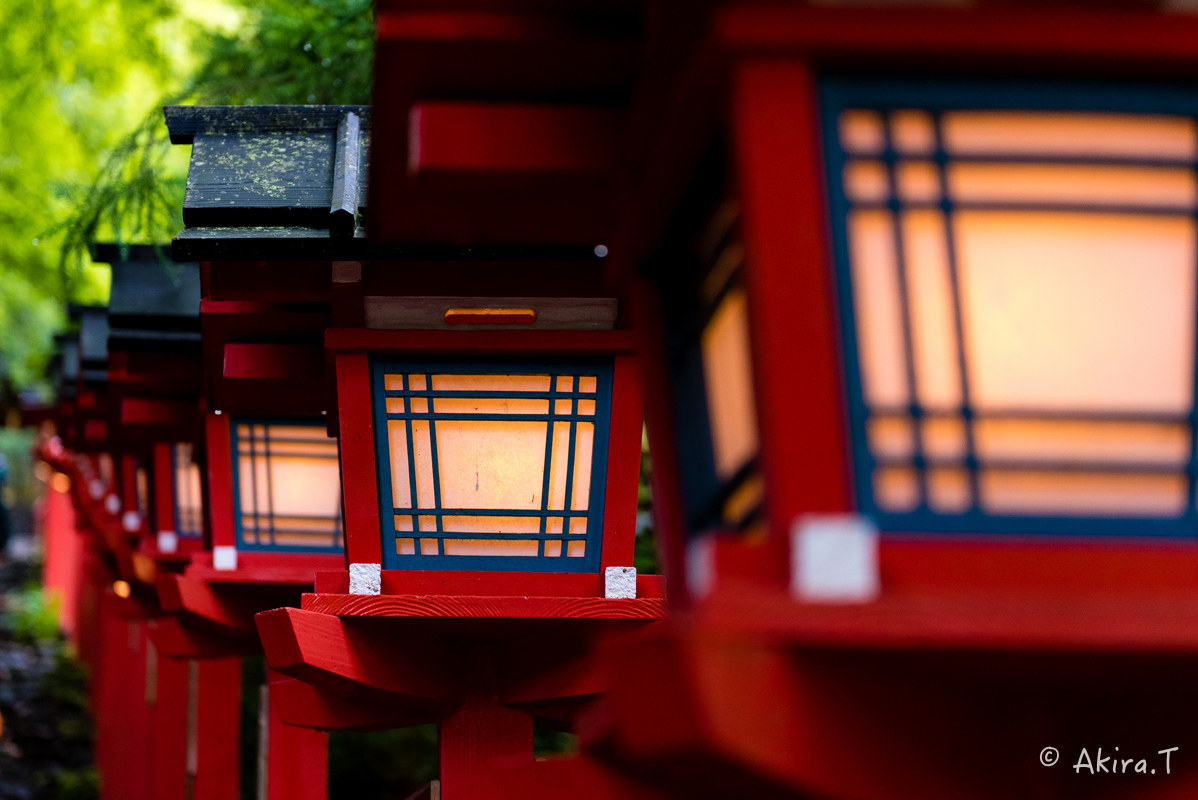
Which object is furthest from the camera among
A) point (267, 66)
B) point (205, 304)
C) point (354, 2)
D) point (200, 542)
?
point (200, 542)

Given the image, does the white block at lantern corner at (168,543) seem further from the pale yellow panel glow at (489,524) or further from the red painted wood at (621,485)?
the red painted wood at (621,485)

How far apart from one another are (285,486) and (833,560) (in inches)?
220

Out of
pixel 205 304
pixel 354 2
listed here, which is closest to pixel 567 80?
pixel 205 304

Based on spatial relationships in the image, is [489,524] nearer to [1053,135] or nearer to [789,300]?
[789,300]

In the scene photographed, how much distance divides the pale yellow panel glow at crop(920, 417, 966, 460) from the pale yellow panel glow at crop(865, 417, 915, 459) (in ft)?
0.10

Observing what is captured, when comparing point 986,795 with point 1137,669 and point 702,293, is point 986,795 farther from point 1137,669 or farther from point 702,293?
point 702,293

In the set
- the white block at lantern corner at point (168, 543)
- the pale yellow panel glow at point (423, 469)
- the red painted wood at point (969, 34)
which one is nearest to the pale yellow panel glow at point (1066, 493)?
the red painted wood at point (969, 34)

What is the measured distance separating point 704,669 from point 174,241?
10.5 ft

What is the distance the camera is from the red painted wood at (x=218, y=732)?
30.4 feet

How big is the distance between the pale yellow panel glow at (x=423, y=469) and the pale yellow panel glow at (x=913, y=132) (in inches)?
112

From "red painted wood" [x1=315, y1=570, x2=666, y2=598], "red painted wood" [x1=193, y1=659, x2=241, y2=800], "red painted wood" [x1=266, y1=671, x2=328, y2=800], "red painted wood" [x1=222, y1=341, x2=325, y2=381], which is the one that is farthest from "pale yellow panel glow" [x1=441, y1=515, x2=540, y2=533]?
"red painted wood" [x1=193, y1=659, x2=241, y2=800]

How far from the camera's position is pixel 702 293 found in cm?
300

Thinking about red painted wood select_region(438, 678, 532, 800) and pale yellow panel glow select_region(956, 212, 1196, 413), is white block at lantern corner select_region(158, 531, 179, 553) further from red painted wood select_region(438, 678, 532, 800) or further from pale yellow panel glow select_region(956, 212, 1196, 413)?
pale yellow panel glow select_region(956, 212, 1196, 413)

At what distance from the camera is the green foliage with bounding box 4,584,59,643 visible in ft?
82.9
